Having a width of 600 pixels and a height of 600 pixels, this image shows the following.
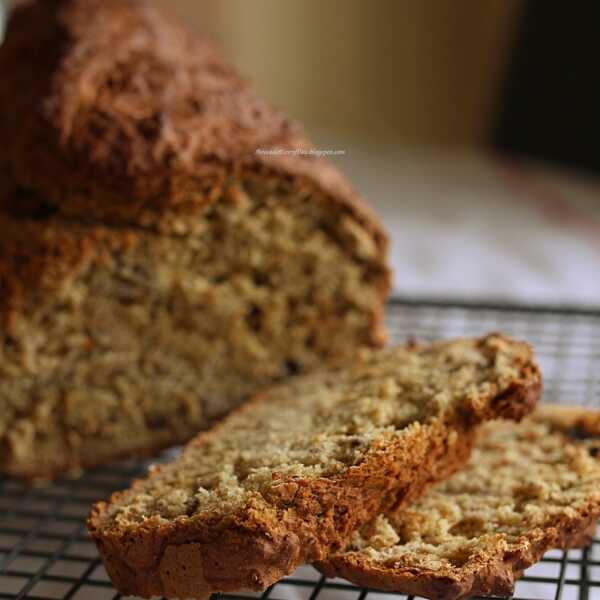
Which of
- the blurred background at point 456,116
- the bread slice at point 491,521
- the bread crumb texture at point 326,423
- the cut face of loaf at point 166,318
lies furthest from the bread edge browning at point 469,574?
the blurred background at point 456,116

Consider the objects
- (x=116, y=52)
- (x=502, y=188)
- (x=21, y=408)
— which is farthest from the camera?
(x=502, y=188)

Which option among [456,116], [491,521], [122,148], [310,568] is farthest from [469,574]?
[456,116]

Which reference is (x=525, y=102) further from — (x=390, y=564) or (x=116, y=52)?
(x=390, y=564)

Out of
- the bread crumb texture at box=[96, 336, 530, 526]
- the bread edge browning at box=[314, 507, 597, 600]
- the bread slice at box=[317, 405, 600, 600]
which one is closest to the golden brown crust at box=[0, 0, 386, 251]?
the bread crumb texture at box=[96, 336, 530, 526]

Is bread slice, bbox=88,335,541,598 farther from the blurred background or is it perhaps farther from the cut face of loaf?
the blurred background

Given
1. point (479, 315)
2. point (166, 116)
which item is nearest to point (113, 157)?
point (166, 116)

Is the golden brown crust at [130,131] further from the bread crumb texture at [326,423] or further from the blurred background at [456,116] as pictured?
the blurred background at [456,116]
